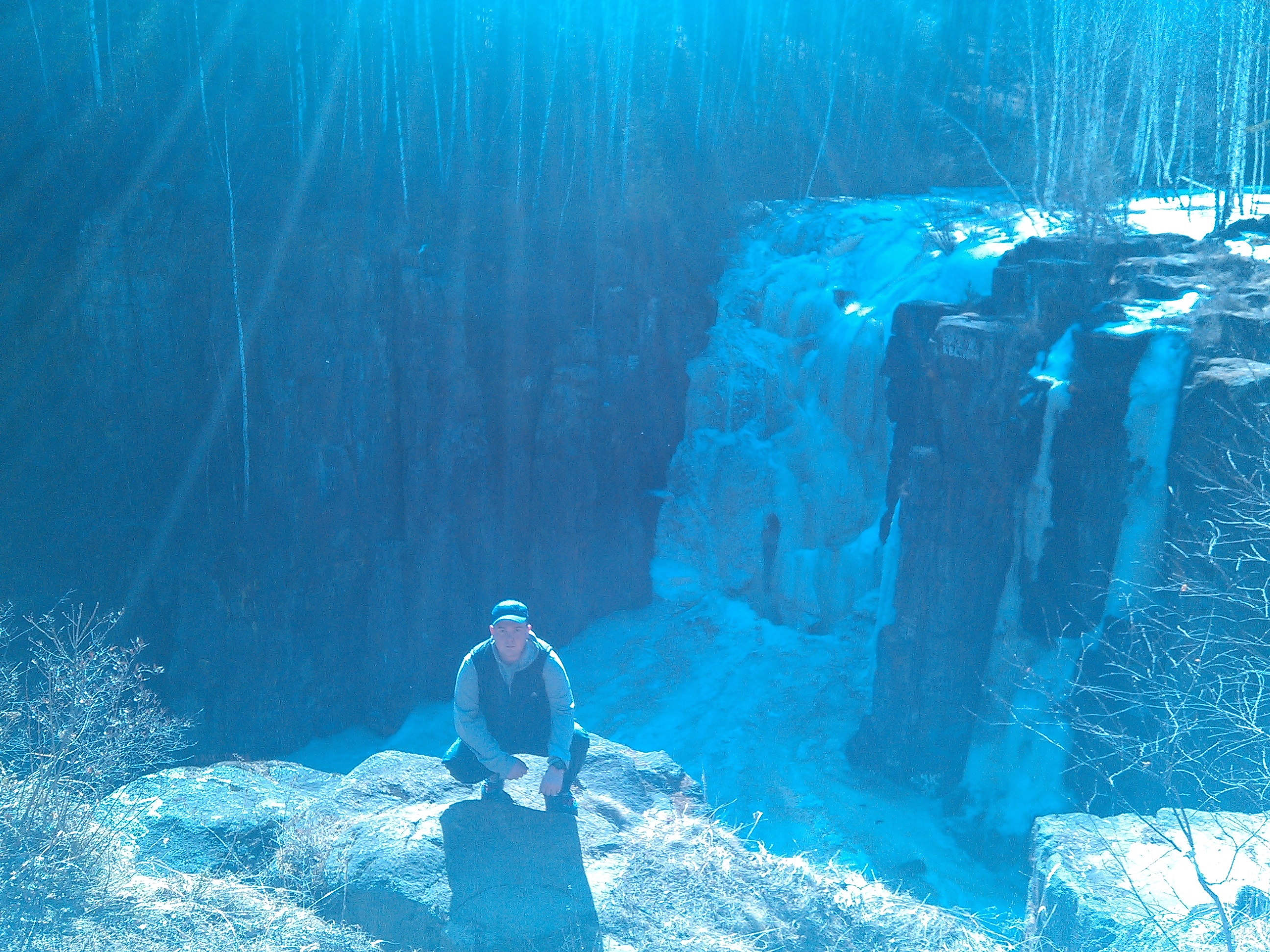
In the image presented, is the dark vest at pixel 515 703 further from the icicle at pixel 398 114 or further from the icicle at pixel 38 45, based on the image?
the icicle at pixel 38 45

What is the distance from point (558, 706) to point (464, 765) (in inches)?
21.7

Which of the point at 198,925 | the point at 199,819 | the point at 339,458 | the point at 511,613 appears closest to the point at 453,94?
the point at 339,458

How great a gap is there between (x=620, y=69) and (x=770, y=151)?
2.91 meters

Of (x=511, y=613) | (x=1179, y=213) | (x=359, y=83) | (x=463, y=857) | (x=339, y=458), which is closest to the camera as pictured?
(x=511, y=613)

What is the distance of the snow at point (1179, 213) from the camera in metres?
12.8

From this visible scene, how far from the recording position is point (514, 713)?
4.33 m

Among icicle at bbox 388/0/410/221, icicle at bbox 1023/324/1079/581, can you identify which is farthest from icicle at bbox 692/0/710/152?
icicle at bbox 1023/324/1079/581

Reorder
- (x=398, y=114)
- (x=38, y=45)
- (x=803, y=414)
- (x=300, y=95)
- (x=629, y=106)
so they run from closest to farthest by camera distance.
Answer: (x=38, y=45)
(x=803, y=414)
(x=300, y=95)
(x=398, y=114)
(x=629, y=106)

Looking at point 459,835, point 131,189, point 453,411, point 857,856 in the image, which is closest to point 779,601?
point 857,856

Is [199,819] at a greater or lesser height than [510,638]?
lesser

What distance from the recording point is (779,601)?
11.9m

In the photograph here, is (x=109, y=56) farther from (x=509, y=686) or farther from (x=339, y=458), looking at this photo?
(x=509, y=686)

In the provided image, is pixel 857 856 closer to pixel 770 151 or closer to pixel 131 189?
pixel 131 189

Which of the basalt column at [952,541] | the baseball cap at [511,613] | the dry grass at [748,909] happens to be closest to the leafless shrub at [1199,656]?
the basalt column at [952,541]
